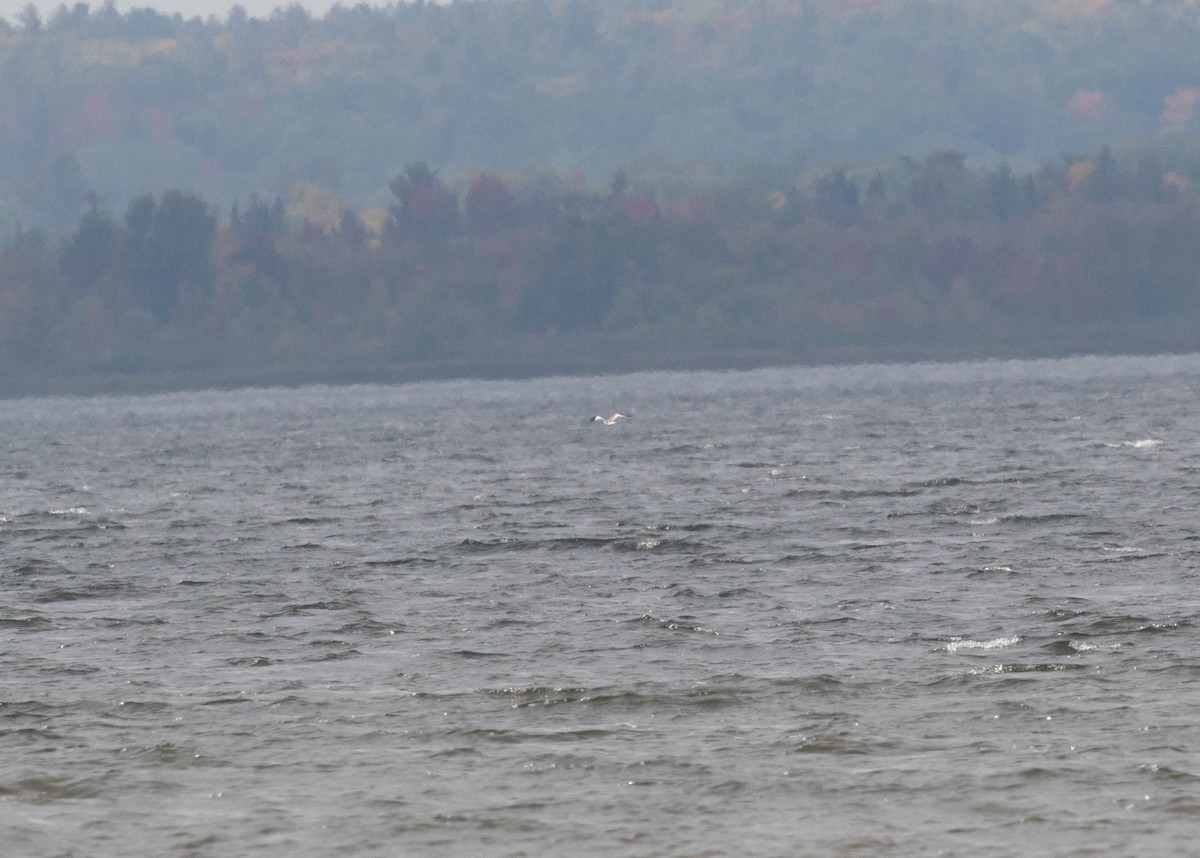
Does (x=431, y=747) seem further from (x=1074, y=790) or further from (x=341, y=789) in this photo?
(x=1074, y=790)

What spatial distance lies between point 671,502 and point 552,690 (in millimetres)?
30126

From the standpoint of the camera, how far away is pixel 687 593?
36.8m

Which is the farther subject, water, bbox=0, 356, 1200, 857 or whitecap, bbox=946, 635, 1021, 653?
whitecap, bbox=946, 635, 1021, 653

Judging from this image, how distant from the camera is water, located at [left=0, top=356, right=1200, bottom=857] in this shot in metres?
21.2

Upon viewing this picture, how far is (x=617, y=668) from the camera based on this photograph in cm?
2920

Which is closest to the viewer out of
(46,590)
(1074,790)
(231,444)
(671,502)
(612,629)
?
(1074,790)

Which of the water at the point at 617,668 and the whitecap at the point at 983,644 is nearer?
the water at the point at 617,668

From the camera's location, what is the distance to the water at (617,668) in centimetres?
2116

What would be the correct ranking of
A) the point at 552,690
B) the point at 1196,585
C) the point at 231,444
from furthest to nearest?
the point at 231,444 → the point at 1196,585 → the point at 552,690

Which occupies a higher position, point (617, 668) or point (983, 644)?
point (617, 668)

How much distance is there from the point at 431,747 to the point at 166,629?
37.3ft

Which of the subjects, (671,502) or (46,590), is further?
(671,502)

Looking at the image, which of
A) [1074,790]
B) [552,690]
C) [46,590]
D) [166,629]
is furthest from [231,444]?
[1074,790]

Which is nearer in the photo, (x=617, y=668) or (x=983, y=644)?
(x=617, y=668)
